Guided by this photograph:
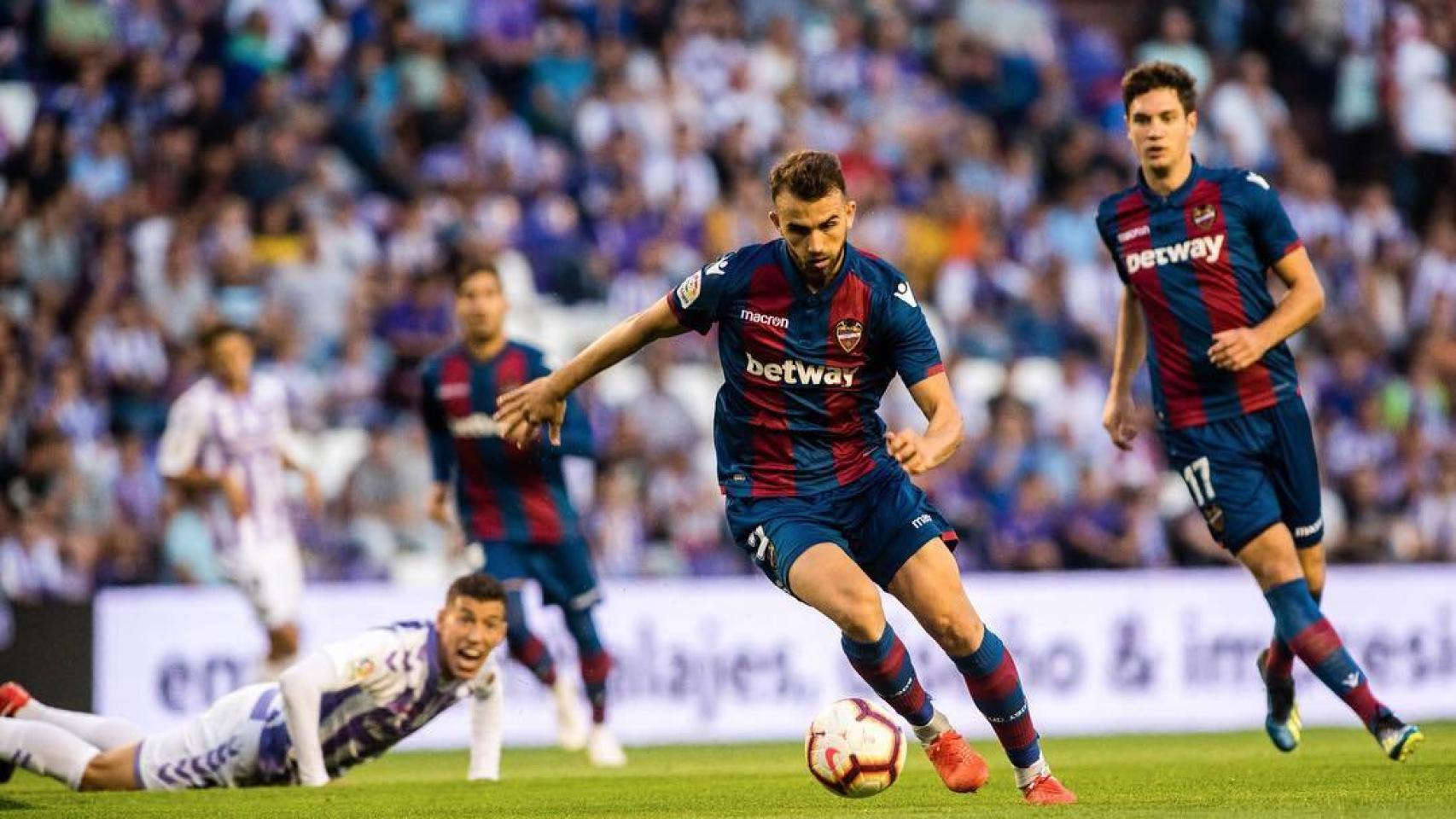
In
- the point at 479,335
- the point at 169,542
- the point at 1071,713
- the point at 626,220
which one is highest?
the point at 626,220

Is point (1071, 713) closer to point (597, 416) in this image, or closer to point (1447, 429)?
point (597, 416)

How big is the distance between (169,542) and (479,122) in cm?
491

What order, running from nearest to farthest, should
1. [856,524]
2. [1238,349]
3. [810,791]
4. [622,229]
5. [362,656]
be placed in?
[856,524], [1238,349], [810,791], [362,656], [622,229]

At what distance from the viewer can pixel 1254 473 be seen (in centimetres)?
870

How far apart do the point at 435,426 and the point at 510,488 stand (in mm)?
537

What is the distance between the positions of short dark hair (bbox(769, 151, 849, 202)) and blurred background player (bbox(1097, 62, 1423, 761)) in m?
2.13

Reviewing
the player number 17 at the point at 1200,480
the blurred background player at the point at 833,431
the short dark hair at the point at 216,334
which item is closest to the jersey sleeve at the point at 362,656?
the blurred background player at the point at 833,431

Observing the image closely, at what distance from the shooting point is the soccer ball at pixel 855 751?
294 inches

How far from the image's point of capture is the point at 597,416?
15922 millimetres

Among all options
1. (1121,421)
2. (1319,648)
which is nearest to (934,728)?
(1319,648)

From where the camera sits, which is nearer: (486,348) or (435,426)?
(486,348)

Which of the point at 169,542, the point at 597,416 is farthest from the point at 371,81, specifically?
the point at 169,542

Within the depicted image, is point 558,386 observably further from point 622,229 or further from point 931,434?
point 622,229

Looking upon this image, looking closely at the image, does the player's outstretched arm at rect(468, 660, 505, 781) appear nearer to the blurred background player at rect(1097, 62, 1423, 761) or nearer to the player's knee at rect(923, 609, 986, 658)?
the player's knee at rect(923, 609, 986, 658)
